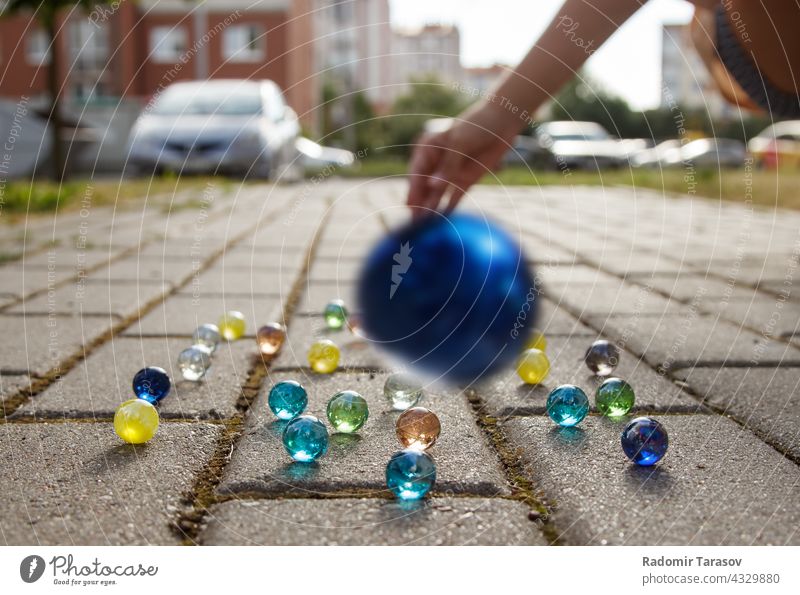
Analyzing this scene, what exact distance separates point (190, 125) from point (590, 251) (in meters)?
5.39

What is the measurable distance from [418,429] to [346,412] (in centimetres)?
15

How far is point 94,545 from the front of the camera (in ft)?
3.43

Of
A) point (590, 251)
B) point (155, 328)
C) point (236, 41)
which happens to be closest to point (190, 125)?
point (590, 251)

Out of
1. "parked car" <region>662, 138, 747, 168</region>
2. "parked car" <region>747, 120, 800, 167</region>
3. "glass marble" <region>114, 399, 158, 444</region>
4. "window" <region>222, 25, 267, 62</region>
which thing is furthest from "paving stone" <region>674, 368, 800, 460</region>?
"window" <region>222, 25, 267, 62</region>

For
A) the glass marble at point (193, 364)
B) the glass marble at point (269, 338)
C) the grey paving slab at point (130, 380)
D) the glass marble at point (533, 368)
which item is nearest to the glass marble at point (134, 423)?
the grey paving slab at point (130, 380)

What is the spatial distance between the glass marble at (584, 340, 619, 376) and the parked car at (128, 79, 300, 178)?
6.45 m

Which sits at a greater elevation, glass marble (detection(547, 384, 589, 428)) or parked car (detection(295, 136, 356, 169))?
glass marble (detection(547, 384, 589, 428))

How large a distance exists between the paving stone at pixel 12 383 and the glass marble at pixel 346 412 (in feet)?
2.30

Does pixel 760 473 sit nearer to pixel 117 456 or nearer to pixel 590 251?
pixel 117 456

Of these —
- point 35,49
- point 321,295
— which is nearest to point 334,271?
point 321,295

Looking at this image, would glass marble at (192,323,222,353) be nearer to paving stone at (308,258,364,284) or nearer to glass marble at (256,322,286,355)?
glass marble at (256,322,286,355)

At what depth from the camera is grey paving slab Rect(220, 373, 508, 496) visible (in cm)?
122
